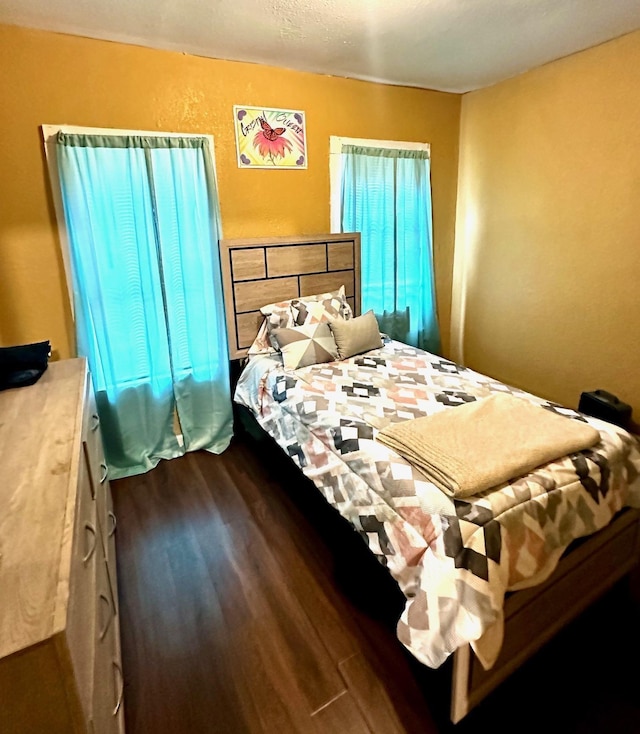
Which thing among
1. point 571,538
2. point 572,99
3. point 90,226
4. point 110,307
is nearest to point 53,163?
point 90,226


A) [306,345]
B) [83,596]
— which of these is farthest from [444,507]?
[306,345]

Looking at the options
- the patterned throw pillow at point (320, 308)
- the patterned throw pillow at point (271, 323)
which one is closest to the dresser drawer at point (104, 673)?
the patterned throw pillow at point (271, 323)

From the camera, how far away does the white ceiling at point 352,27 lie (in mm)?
1990

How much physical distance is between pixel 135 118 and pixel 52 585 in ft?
8.14

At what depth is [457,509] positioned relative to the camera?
1.33 metres

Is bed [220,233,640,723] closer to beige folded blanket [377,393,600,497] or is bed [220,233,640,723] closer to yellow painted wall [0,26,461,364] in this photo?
beige folded blanket [377,393,600,497]

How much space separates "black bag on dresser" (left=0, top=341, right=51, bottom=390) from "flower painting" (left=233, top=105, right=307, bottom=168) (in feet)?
5.40

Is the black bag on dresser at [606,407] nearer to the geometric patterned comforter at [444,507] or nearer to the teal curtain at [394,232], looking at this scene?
the geometric patterned comforter at [444,507]

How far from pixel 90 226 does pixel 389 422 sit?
1930mm

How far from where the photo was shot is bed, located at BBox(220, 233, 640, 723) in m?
1.23

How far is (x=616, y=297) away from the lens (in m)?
2.68

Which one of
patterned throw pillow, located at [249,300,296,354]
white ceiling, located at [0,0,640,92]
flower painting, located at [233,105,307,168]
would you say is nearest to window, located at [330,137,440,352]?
flower painting, located at [233,105,307,168]

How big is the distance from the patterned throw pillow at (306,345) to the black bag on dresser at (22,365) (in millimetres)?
1229

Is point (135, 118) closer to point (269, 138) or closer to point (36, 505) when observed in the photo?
point (269, 138)
